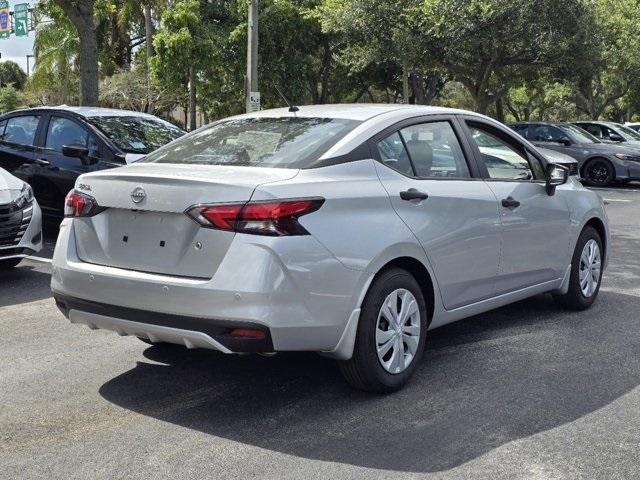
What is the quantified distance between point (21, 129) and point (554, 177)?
6958 millimetres

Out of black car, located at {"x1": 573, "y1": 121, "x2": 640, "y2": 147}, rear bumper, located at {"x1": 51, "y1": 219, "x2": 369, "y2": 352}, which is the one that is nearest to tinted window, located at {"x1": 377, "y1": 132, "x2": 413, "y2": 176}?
rear bumper, located at {"x1": 51, "y1": 219, "x2": 369, "y2": 352}

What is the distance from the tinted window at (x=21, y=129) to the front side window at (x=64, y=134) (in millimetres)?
296

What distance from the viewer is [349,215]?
4.16 meters

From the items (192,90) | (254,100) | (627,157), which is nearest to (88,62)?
(254,100)

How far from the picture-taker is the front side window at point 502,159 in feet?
17.9

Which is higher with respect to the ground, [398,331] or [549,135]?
[549,135]

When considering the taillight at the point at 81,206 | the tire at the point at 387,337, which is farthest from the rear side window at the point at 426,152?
the taillight at the point at 81,206

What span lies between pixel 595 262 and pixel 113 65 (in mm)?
33943

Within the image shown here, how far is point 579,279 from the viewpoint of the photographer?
632cm

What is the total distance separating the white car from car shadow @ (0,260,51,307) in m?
0.23

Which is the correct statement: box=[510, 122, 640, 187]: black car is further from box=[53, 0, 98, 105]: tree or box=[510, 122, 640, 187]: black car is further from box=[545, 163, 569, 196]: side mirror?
box=[545, 163, 569, 196]: side mirror

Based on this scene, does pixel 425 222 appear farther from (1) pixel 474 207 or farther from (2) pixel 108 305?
(2) pixel 108 305

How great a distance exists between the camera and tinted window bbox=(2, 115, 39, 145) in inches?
390

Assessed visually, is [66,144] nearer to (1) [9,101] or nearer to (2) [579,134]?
(2) [579,134]
